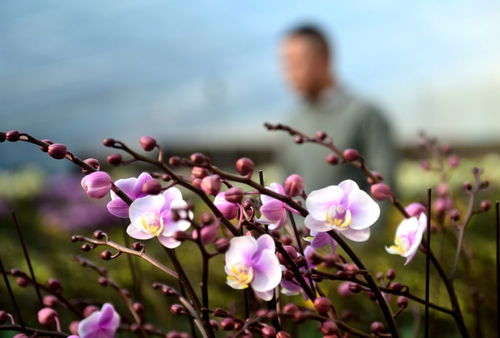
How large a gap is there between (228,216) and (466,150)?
8.00 m

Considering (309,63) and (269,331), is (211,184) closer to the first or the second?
(269,331)

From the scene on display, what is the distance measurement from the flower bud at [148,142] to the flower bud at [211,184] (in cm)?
5

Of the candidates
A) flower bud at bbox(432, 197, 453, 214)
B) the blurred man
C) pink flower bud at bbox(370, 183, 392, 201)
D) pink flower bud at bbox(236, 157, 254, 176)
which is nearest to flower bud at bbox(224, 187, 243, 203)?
pink flower bud at bbox(236, 157, 254, 176)

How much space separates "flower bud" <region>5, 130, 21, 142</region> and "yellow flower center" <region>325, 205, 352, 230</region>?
0.20 m

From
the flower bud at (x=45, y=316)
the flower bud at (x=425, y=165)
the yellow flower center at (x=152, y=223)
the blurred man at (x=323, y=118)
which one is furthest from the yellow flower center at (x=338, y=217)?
the blurred man at (x=323, y=118)

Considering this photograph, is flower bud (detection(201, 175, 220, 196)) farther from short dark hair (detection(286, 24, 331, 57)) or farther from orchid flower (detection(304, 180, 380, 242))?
short dark hair (detection(286, 24, 331, 57))

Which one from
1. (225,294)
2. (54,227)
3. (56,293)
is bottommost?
(54,227)

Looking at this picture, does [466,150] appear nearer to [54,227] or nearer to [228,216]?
[54,227]

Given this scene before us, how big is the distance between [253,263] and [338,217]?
65 millimetres

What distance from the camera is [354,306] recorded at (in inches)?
50.1

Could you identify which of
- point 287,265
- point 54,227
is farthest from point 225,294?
point 54,227

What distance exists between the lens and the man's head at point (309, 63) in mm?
2779

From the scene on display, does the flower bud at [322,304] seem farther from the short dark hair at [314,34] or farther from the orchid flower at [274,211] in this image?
the short dark hair at [314,34]

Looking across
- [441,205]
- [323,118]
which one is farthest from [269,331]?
[323,118]
